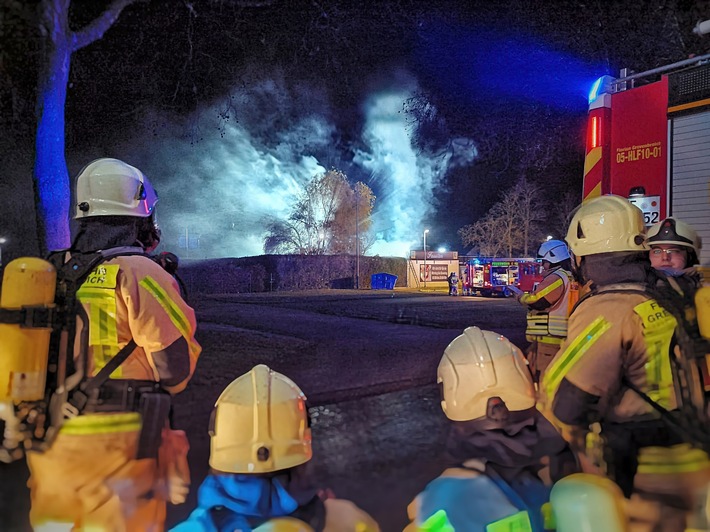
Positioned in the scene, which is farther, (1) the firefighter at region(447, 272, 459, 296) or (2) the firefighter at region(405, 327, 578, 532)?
(1) the firefighter at region(447, 272, 459, 296)

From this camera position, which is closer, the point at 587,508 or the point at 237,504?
the point at 587,508

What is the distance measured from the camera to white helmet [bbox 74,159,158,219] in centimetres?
219

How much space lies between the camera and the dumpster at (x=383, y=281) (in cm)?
3666

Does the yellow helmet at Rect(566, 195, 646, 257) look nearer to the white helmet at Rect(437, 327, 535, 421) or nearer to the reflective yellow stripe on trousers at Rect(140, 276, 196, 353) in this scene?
the white helmet at Rect(437, 327, 535, 421)

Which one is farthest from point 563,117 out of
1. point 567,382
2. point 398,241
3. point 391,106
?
point 391,106

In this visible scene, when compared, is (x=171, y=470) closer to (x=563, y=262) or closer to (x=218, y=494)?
(x=218, y=494)

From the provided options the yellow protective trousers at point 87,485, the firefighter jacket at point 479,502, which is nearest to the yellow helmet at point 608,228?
the firefighter jacket at point 479,502

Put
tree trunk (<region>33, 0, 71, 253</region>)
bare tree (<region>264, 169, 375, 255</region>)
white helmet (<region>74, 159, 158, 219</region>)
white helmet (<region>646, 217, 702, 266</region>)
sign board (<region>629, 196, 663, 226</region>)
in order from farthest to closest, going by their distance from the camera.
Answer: bare tree (<region>264, 169, 375, 255</region>)
tree trunk (<region>33, 0, 71, 253</region>)
sign board (<region>629, 196, 663, 226</region>)
white helmet (<region>646, 217, 702, 266</region>)
white helmet (<region>74, 159, 158, 219</region>)

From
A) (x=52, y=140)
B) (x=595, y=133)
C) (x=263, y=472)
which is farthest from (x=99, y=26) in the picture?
(x=263, y=472)

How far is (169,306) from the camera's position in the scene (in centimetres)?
206

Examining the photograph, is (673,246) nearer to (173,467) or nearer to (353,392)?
(173,467)

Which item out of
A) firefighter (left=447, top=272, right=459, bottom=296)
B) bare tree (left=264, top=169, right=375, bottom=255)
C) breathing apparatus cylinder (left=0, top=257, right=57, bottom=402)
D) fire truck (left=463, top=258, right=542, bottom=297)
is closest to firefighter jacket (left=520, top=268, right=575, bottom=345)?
breathing apparatus cylinder (left=0, top=257, right=57, bottom=402)

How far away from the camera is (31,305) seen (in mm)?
1926

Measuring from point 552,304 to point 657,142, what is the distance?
153 cm
